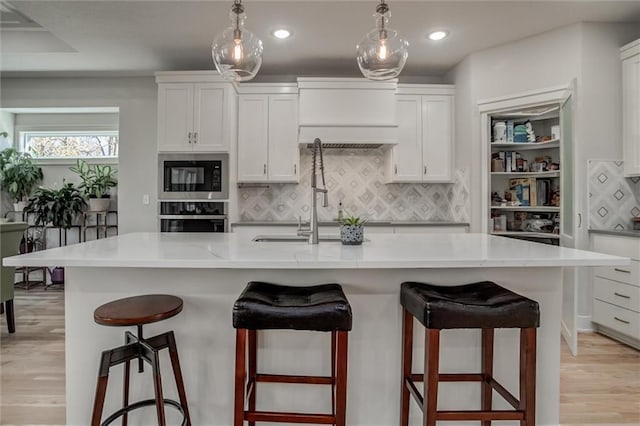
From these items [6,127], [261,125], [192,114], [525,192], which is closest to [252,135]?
[261,125]

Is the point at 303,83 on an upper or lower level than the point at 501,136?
upper

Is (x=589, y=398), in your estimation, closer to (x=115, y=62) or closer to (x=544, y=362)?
(x=544, y=362)

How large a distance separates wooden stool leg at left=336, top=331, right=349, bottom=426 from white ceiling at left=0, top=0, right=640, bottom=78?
255 centimetres

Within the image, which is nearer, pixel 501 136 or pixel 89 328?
pixel 89 328

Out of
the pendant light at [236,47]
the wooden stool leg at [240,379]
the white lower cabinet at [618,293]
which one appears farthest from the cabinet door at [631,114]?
the wooden stool leg at [240,379]

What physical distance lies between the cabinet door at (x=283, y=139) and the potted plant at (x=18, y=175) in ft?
10.8

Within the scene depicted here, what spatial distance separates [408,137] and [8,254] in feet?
12.8

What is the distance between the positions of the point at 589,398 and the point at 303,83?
3.44 meters

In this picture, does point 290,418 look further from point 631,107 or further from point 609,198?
point 631,107

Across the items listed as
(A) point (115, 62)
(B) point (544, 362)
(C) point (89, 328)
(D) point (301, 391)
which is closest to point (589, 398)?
(B) point (544, 362)

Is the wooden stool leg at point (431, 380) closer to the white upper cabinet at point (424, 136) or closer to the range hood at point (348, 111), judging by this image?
the range hood at point (348, 111)

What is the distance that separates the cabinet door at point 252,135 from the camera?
410 cm

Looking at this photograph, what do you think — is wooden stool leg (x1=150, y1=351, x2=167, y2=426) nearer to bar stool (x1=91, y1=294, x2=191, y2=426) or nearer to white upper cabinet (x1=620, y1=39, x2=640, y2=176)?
bar stool (x1=91, y1=294, x2=191, y2=426)

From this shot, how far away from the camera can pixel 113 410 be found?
1.77 m
